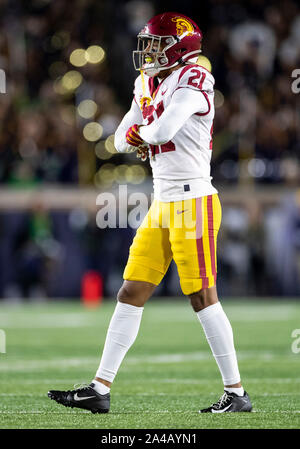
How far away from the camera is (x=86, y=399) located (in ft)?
14.1

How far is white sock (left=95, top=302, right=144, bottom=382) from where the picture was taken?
435cm

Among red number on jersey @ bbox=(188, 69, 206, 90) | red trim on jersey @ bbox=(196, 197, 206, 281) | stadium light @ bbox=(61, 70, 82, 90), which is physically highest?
stadium light @ bbox=(61, 70, 82, 90)

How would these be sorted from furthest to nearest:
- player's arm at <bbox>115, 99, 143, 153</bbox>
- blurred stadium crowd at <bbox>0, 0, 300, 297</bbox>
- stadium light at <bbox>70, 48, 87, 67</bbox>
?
stadium light at <bbox>70, 48, 87, 67</bbox>
blurred stadium crowd at <bbox>0, 0, 300, 297</bbox>
player's arm at <bbox>115, 99, 143, 153</bbox>

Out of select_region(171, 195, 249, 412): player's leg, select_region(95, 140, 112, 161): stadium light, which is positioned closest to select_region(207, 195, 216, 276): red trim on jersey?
select_region(171, 195, 249, 412): player's leg

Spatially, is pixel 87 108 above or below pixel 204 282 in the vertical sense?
above

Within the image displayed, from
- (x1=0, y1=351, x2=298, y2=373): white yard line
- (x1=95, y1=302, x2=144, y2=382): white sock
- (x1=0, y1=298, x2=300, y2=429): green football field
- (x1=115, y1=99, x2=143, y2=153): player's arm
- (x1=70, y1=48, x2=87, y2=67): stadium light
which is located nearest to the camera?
(x1=0, y1=298, x2=300, y2=429): green football field

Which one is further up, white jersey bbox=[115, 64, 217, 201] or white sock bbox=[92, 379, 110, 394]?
white jersey bbox=[115, 64, 217, 201]

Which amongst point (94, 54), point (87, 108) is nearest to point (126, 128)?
point (87, 108)

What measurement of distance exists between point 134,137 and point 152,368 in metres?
2.38

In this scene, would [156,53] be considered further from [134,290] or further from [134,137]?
[134,290]

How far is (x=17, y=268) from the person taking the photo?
Result: 1245cm

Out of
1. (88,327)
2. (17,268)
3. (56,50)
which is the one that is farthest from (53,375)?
(56,50)

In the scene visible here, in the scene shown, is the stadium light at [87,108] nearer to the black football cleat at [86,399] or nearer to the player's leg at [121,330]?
the player's leg at [121,330]

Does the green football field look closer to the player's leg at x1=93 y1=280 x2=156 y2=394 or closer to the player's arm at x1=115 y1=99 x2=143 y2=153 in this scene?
the player's leg at x1=93 y1=280 x2=156 y2=394
